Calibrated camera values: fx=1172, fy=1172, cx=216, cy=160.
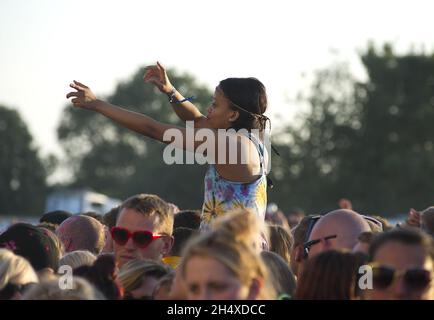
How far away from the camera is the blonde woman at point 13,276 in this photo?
566 centimetres

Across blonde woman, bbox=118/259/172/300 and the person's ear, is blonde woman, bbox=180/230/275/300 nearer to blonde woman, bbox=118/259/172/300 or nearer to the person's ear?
the person's ear

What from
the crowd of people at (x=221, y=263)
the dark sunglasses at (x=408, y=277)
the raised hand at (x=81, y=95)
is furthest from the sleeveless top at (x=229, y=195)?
the dark sunglasses at (x=408, y=277)

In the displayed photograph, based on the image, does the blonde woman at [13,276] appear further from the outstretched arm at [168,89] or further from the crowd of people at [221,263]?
the outstretched arm at [168,89]

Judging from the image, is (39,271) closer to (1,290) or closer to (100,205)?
(1,290)

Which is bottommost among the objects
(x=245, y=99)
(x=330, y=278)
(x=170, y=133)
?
(x=330, y=278)

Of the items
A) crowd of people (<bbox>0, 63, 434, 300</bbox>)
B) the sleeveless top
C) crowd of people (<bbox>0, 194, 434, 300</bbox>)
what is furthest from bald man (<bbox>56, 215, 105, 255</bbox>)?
the sleeveless top

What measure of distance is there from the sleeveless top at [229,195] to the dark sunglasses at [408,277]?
158 cm

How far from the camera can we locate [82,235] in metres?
8.38

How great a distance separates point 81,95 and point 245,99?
96cm

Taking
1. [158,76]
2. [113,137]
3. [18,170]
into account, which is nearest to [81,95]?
[158,76]

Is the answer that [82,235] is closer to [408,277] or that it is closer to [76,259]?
[76,259]

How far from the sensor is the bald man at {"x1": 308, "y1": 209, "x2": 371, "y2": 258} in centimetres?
655

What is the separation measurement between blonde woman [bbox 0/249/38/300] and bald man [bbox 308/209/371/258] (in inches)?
64.4

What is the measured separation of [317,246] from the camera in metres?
6.59
